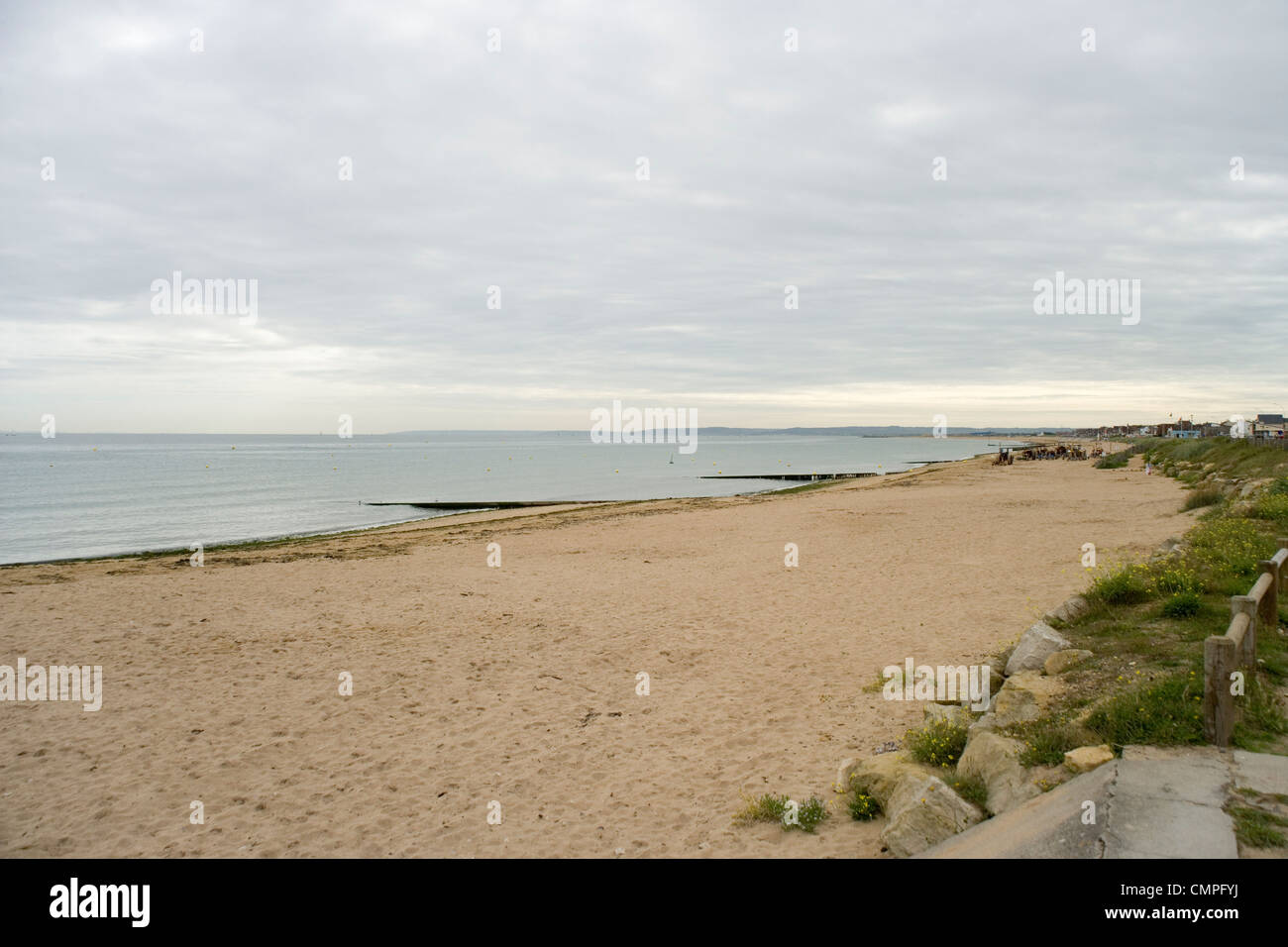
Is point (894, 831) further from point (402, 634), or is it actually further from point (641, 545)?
point (641, 545)

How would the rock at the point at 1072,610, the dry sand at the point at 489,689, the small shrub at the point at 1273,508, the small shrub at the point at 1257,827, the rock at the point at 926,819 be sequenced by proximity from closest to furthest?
the small shrub at the point at 1257,827 → the rock at the point at 926,819 → the dry sand at the point at 489,689 → the rock at the point at 1072,610 → the small shrub at the point at 1273,508

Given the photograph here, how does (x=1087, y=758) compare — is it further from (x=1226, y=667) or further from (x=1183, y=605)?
(x=1183, y=605)

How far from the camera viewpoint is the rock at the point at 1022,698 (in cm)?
657

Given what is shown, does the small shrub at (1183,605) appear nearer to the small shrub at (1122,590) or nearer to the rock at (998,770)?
the small shrub at (1122,590)

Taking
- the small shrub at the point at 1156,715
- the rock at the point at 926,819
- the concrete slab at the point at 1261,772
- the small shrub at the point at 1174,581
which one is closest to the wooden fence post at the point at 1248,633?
the small shrub at the point at 1156,715

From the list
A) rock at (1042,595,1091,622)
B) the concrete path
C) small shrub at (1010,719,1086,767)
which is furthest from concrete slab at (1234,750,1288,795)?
rock at (1042,595,1091,622)

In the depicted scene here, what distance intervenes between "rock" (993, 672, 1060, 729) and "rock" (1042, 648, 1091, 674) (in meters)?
0.25

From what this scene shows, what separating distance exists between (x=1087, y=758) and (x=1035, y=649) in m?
3.11

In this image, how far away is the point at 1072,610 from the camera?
9.41m

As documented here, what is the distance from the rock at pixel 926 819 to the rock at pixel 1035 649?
314 centimetres

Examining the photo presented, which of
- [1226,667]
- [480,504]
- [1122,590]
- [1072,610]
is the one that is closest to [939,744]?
[1226,667]

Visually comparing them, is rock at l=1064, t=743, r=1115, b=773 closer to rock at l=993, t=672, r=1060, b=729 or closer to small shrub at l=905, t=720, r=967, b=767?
rock at l=993, t=672, r=1060, b=729

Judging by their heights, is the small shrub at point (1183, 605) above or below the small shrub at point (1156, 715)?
above
